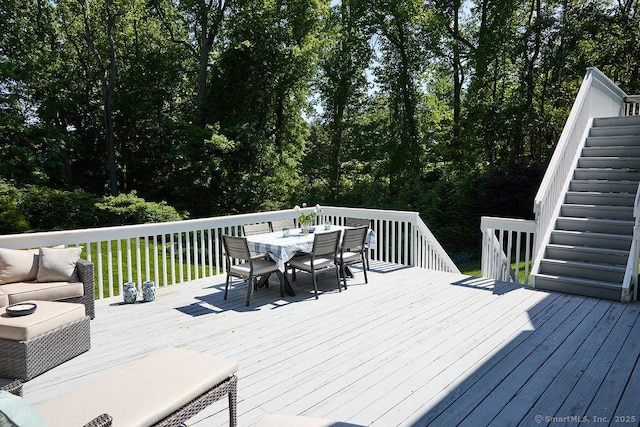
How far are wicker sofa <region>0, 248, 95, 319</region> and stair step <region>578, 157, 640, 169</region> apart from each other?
7.63 meters

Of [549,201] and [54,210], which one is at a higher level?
[549,201]

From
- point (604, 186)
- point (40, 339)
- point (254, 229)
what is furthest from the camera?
Answer: point (604, 186)

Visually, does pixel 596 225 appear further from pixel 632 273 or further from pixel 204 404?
pixel 204 404

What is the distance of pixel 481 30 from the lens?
15164 millimetres

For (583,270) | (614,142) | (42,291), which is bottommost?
(583,270)

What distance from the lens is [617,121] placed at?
26.6 ft

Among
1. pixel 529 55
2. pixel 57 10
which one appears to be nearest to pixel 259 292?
pixel 529 55

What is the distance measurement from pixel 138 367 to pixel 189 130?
1338 centimetres

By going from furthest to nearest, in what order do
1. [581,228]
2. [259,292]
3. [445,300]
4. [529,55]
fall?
1. [529,55]
2. [581,228]
3. [259,292]
4. [445,300]

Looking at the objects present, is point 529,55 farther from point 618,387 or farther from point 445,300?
point 618,387

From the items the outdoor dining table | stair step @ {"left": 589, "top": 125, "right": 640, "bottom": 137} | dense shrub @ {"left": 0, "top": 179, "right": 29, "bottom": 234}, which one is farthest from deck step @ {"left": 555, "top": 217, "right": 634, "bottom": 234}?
dense shrub @ {"left": 0, "top": 179, "right": 29, "bottom": 234}

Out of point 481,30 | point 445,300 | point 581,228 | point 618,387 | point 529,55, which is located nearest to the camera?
point 618,387

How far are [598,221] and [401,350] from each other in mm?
4172

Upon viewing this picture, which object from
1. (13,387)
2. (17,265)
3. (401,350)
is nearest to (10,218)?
(17,265)
